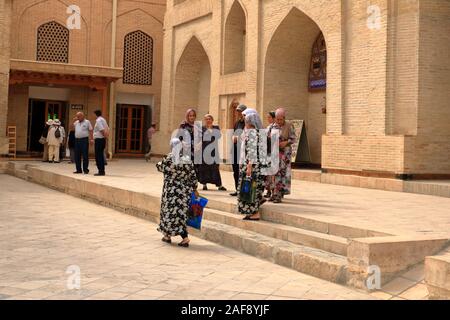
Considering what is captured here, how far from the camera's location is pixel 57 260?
539cm

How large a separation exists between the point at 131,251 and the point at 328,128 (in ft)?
24.6

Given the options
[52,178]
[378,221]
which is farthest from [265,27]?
[378,221]

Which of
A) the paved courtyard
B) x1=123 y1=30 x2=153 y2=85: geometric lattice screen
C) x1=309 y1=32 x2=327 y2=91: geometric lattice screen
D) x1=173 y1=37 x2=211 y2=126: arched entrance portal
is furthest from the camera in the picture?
x1=123 y1=30 x2=153 y2=85: geometric lattice screen

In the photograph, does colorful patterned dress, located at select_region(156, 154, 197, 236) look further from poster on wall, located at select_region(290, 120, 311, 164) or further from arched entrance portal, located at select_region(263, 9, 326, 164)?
arched entrance portal, located at select_region(263, 9, 326, 164)

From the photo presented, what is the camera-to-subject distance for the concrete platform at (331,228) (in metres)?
4.65

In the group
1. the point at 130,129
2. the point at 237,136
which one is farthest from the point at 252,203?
the point at 130,129

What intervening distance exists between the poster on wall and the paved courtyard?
22.5 feet

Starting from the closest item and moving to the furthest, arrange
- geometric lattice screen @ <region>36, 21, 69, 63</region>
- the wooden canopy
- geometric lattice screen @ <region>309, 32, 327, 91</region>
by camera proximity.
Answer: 1. geometric lattice screen @ <region>309, 32, 327, 91</region>
2. the wooden canopy
3. geometric lattice screen @ <region>36, 21, 69, 63</region>

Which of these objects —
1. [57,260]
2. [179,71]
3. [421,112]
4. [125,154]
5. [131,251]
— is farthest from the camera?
[125,154]

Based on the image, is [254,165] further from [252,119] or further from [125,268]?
[125,268]

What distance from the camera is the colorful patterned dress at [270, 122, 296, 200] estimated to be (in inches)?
307

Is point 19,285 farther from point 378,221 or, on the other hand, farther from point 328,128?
point 328,128

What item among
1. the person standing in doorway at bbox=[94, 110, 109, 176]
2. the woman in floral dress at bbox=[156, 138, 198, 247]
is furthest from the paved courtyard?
the person standing in doorway at bbox=[94, 110, 109, 176]

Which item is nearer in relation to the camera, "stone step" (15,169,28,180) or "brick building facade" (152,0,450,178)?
"brick building facade" (152,0,450,178)
